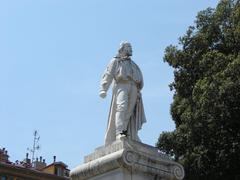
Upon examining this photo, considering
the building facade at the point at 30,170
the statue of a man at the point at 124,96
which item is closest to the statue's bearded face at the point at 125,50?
the statue of a man at the point at 124,96

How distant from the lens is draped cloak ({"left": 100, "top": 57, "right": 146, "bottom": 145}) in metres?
15.5

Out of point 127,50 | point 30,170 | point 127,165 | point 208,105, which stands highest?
point 30,170

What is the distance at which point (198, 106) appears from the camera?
24125mm

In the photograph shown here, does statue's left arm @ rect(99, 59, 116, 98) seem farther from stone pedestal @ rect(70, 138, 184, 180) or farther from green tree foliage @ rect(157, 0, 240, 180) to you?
→ green tree foliage @ rect(157, 0, 240, 180)

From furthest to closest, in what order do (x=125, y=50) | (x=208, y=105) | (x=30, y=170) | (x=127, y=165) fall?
(x=30, y=170) < (x=208, y=105) < (x=125, y=50) < (x=127, y=165)

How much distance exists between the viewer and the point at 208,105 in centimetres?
2369

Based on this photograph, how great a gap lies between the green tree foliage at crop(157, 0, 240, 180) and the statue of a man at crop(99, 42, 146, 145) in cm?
820

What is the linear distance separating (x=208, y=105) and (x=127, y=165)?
1003 centimetres

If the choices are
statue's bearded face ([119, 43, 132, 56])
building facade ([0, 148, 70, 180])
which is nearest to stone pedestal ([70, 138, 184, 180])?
statue's bearded face ([119, 43, 132, 56])

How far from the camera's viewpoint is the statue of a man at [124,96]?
1538 cm

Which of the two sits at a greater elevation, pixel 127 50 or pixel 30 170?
pixel 30 170

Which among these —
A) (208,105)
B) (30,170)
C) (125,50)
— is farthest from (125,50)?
(30,170)

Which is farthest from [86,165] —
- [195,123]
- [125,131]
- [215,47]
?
[215,47]

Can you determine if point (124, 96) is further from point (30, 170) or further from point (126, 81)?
point (30, 170)
